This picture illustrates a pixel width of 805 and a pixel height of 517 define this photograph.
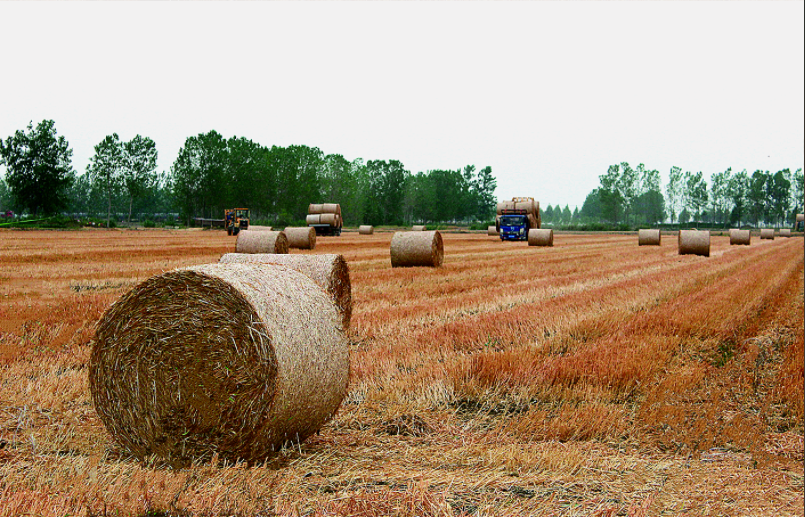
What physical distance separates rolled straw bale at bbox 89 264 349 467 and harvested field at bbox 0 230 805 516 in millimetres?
199

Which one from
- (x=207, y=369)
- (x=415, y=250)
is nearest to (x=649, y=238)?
(x=415, y=250)

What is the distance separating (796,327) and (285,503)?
8756 mm

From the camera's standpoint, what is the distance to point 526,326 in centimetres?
803

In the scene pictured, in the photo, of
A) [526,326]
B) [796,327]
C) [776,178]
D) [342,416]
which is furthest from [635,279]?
[776,178]

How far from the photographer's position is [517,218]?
4022cm

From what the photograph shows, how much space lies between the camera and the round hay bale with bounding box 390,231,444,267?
16.7 metres

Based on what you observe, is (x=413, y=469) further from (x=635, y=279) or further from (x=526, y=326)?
(x=635, y=279)

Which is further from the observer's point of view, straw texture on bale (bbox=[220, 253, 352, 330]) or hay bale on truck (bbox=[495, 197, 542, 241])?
hay bale on truck (bbox=[495, 197, 542, 241])

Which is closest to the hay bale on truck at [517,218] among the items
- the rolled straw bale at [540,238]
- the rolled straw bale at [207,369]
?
the rolled straw bale at [540,238]

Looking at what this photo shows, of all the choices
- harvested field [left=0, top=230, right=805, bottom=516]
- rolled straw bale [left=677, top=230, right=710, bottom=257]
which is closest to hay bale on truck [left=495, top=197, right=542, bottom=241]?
rolled straw bale [left=677, top=230, right=710, bottom=257]

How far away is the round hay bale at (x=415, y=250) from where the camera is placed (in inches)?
659

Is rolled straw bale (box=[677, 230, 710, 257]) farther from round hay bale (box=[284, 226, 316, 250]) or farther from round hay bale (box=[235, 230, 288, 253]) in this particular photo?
round hay bale (box=[235, 230, 288, 253])

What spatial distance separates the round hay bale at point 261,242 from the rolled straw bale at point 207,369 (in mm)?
14733

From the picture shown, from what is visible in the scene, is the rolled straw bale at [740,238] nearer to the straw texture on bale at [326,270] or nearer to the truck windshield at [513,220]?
the truck windshield at [513,220]
